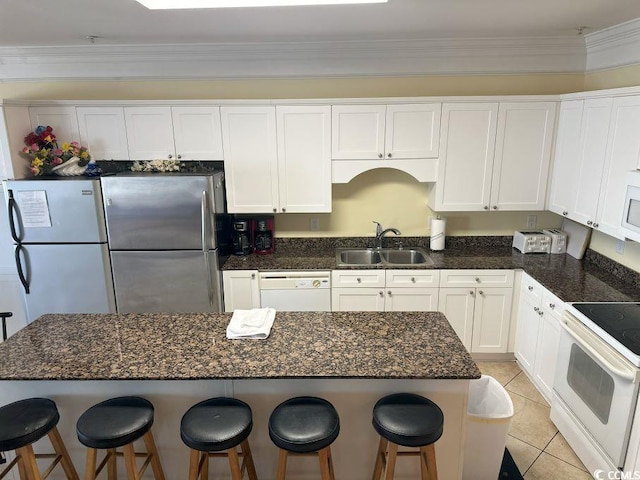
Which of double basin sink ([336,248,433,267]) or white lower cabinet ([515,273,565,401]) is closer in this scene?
white lower cabinet ([515,273,565,401])

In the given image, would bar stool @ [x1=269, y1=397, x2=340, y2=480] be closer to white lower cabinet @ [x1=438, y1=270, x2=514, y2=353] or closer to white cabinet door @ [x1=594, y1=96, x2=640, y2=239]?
white lower cabinet @ [x1=438, y1=270, x2=514, y2=353]

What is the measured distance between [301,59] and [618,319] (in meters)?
2.95

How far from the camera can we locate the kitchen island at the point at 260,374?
1783 mm

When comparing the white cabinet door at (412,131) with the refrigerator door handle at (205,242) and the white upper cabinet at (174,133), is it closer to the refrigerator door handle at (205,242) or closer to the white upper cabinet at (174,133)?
the white upper cabinet at (174,133)

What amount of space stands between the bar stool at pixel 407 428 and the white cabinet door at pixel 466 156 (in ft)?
6.95

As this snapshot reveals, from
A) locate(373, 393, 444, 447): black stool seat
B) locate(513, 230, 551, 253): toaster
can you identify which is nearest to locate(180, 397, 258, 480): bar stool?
locate(373, 393, 444, 447): black stool seat

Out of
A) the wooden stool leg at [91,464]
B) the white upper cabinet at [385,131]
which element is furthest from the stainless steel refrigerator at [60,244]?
the white upper cabinet at [385,131]

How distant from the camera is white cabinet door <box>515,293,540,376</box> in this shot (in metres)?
3.14

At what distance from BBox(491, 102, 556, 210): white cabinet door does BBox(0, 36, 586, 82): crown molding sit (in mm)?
436

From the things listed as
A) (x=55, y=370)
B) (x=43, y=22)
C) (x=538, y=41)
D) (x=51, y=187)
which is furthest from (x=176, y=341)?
(x=538, y=41)

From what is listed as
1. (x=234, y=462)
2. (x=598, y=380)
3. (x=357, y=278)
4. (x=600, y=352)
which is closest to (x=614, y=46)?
(x=600, y=352)

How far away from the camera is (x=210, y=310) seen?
11.2 ft

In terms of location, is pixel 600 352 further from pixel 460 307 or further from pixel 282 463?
pixel 282 463

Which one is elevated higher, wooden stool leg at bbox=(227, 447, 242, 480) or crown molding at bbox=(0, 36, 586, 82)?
crown molding at bbox=(0, 36, 586, 82)
